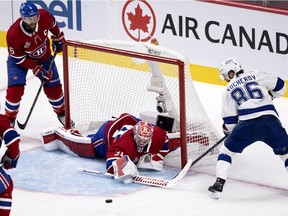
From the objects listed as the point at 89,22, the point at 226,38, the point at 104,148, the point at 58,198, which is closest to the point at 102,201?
the point at 58,198

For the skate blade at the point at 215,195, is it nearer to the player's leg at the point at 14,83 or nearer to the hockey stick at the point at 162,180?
the hockey stick at the point at 162,180

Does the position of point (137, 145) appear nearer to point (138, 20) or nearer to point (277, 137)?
point (277, 137)

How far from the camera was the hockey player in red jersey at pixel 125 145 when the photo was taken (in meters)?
7.54

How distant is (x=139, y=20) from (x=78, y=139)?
2247 millimetres

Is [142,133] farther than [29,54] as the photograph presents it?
No

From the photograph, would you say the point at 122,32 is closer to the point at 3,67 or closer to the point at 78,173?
→ the point at 3,67

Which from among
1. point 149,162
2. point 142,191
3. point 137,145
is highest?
point 137,145

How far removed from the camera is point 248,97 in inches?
283

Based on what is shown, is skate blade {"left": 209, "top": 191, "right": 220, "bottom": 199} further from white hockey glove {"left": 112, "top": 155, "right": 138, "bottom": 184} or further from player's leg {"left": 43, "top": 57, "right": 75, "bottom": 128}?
player's leg {"left": 43, "top": 57, "right": 75, "bottom": 128}

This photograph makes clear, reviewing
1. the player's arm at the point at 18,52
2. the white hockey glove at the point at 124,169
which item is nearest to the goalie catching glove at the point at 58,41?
the player's arm at the point at 18,52

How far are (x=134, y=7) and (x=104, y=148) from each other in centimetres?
235

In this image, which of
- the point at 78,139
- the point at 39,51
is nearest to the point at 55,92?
the point at 39,51

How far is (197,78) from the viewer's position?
988 cm

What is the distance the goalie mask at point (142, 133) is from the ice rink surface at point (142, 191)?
0.98ft
